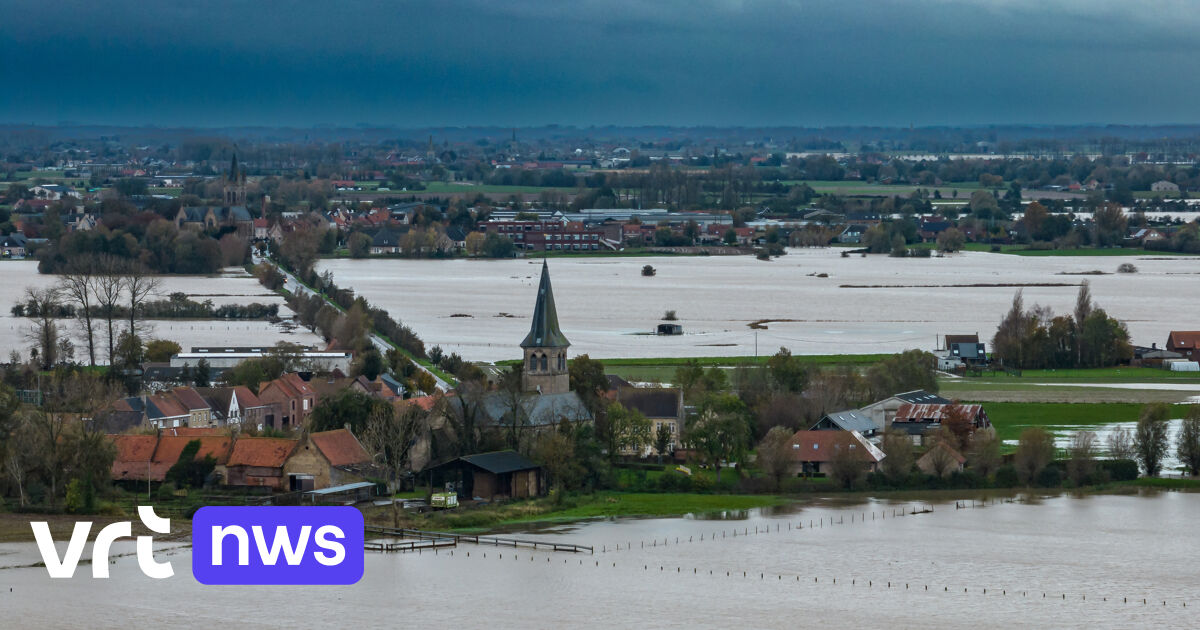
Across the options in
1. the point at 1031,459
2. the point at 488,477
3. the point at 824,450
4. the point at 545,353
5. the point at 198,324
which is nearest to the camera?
the point at 488,477

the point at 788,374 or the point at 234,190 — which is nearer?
the point at 788,374

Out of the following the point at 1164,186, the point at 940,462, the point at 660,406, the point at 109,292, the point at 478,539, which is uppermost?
the point at 1164,186

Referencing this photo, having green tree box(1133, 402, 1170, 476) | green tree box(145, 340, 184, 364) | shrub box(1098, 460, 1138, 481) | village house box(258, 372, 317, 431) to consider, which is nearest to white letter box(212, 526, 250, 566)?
village house box(258, 372, 317, 431)

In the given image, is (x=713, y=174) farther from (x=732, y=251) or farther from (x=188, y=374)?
(x=188, y=374)

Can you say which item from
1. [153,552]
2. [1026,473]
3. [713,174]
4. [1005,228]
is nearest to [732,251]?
[1005,228]

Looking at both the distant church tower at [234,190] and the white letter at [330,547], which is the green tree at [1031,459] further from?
the distant church tower at [234,190]

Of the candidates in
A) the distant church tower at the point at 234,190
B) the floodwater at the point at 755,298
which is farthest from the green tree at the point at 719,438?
the distant church tower at the point at 234,190

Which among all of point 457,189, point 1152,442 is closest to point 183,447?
point 1152,442

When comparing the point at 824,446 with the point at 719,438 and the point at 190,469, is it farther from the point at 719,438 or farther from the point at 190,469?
the point at 190,469

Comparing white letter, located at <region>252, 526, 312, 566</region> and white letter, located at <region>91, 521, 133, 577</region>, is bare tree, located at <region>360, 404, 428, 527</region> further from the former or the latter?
white letter, located at <region>91, 521, 133, 577</region>
